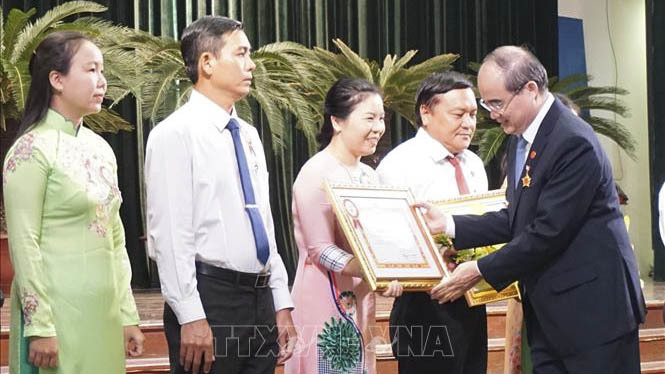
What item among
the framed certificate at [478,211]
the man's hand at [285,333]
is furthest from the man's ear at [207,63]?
the framed certificate at [478,211]

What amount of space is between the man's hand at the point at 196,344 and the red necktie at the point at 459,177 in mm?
1318

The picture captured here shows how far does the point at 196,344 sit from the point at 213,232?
0.31 meters

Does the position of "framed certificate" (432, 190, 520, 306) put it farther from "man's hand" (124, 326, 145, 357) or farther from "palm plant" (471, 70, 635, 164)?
"palm plant" (471, 70, 635, 164)

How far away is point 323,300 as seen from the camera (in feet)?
11.6

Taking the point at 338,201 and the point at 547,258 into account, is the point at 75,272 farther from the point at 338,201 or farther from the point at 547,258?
the point at 547,258

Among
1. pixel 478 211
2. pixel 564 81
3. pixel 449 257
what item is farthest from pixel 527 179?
pixel 564 81

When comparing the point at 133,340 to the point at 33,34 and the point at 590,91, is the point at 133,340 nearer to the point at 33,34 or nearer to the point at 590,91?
the point at 33,34

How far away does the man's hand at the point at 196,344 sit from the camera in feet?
9.45

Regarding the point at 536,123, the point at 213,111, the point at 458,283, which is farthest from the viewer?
the point at 458,283

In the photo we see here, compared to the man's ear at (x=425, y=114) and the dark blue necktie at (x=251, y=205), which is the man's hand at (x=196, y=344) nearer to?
the dark blue necktie at (x=251, y=205)

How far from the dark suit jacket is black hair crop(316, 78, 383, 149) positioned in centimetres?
83

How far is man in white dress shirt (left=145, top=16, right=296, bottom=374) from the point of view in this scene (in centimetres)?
291

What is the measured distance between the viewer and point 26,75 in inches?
250

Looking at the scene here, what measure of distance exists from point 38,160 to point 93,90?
0.91 ft
